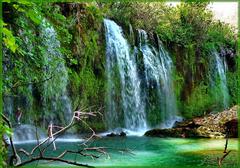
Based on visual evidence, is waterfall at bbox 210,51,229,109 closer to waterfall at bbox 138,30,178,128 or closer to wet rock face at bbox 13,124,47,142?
waterfall at bbox 138,30,178,128

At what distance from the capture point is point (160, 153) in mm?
7336

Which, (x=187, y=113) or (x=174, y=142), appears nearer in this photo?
(x=174, y=142)

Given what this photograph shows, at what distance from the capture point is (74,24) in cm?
1160

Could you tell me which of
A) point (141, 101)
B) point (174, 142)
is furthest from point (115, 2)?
point (174, 142)

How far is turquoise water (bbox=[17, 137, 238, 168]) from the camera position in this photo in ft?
20.0

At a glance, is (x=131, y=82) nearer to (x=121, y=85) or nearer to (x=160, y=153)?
(x=121, y=85)

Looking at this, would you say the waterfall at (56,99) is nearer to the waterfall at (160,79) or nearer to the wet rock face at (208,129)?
the wet rock face at (208,129)

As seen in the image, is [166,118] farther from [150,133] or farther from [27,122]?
[27,122]

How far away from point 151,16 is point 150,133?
6008 millimetres

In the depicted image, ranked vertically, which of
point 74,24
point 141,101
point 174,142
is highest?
point 74,24

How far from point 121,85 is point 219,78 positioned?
17.3ft

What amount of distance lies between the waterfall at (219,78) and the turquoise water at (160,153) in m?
6.44

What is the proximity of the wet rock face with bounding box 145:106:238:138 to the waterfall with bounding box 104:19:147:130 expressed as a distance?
5.09 ft

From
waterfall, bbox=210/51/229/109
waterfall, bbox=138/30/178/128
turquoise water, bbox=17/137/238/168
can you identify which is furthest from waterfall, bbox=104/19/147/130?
waterfall, bbox=210/51/229/109
